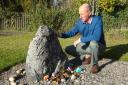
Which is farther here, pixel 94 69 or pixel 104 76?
pixel 94 69

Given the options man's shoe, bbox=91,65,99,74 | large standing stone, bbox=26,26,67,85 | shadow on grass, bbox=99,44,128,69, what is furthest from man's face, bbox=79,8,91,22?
shadow on grass, bbox=99,44,128,69

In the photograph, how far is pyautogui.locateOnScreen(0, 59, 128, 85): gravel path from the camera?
26.4 ft

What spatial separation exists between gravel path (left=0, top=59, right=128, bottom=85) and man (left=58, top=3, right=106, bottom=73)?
0.71 ft

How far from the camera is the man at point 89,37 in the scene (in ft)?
28.1

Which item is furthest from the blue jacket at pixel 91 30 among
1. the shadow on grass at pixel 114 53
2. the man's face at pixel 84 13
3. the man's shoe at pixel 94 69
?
the shadow on grass at pixel 114 53

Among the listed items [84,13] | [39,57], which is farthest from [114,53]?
[39,57]

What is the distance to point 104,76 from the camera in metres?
8.41

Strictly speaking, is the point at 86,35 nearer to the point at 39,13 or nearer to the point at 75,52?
the point at 75,52

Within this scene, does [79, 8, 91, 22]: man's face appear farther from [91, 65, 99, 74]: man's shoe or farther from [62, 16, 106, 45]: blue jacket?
[91, 65, 99, 74]: man's shoe

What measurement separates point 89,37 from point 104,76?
1.02 m

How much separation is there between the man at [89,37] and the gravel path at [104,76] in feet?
0.71

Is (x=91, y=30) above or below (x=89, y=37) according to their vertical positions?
above

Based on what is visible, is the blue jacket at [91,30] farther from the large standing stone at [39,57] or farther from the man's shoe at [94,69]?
the large standing stone at [39,57]

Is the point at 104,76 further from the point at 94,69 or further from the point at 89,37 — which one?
the point at 89,37
